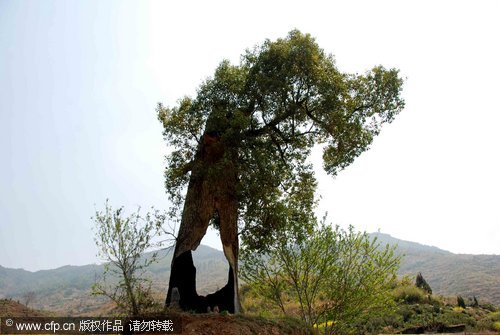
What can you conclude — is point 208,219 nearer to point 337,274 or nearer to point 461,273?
point 337,274

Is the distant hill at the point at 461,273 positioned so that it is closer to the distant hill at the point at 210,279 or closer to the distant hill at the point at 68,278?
the distant hill at the point at 210,279

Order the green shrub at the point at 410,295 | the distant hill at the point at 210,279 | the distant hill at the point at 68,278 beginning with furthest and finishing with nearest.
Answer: the distant hill at the point at 68,278
the distant hill at the point at 210,279
the green shrub at the point at 410,295

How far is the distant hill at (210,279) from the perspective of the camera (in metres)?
57.9

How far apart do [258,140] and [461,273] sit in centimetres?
7448

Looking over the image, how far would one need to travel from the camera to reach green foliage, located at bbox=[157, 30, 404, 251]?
13688mm

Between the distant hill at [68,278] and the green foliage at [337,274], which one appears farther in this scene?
the distant hill at [68,278]

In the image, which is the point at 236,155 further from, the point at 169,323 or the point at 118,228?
the point at 169,323

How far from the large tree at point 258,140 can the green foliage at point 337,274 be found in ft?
2.42

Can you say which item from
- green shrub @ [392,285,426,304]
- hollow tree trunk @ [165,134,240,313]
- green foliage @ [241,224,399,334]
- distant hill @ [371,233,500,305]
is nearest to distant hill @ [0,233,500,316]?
distant hill @ [371,233,500,305]

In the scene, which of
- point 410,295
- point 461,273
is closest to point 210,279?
point 461,273

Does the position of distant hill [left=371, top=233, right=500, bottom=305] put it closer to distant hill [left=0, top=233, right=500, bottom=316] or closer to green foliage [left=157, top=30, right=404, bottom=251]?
distant hill [left=0, top=233, right=500, bottom=316]

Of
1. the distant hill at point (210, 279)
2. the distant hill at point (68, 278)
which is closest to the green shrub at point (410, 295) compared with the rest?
the distant hill at point (210, 279)

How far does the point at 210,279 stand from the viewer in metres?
94.5

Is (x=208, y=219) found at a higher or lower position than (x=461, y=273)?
higher
